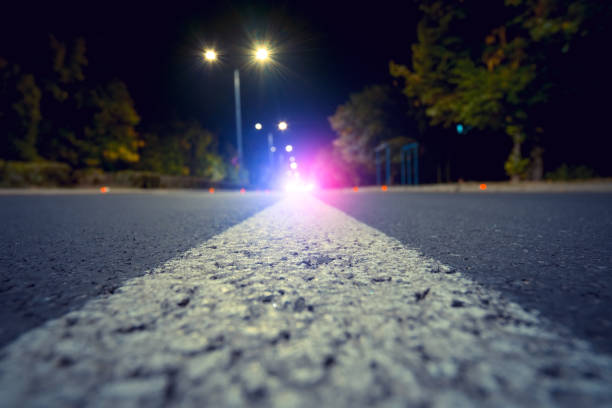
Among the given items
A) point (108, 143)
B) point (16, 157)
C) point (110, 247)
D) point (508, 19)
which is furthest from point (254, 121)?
point (110, 247)

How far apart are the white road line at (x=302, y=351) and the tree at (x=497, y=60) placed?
1527 centimetres

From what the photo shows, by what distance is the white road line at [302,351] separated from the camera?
0.62 meters

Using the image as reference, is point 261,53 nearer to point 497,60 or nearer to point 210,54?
point 210,54

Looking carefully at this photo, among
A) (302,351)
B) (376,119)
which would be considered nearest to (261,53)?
(376,119)

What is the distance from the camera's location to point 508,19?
52.1 feet

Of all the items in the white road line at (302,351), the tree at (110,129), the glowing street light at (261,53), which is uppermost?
the glowing street light at (261,53)

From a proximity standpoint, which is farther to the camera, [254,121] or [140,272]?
[254,121]

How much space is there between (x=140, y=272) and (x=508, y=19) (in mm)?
19444

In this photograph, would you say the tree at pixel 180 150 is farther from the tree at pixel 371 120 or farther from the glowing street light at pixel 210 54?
the glowing street light at pixel 210 54

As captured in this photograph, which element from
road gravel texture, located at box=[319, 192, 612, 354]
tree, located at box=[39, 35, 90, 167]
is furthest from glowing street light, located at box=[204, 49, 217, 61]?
road gravel texture, located at box=[319, 192, 612, 354]

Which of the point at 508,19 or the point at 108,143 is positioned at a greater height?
the point at 508,19

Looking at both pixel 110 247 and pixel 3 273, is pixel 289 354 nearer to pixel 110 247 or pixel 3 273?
pixel 3 273

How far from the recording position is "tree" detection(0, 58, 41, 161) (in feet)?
72.6

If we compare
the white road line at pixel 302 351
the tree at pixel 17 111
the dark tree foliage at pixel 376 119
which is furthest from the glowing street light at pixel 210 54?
the white road line at pixel 302 351
